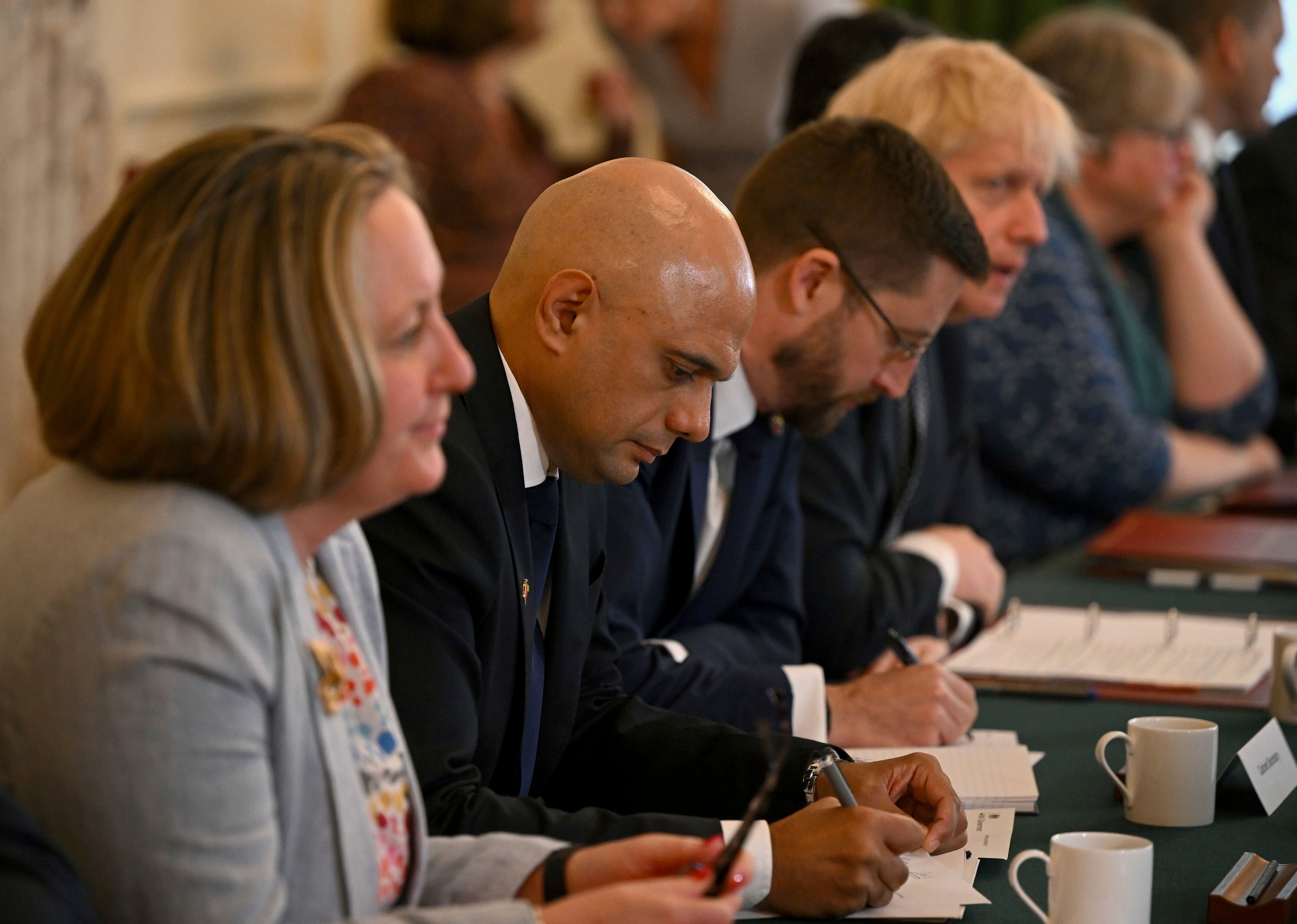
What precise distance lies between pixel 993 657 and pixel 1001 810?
659 millimetres

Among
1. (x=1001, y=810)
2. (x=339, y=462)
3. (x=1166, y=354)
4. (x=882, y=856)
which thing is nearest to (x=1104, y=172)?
(x=1166, y=354)

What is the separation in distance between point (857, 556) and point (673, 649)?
22.6 inches

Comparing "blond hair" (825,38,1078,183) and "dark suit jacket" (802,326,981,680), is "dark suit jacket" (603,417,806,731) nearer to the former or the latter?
"dark suit jacket" (802,326,981,680)

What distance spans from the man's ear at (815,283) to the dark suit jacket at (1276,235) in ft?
9.85

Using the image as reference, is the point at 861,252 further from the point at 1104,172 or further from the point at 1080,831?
the point at 1104,172

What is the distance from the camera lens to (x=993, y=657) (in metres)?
2.19

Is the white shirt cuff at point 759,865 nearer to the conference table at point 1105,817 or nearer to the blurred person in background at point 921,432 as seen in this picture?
the conference table at point 1105,817

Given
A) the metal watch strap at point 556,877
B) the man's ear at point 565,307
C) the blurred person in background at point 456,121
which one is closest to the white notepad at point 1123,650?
the man's ear at point 565,307

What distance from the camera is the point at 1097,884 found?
1.19 m

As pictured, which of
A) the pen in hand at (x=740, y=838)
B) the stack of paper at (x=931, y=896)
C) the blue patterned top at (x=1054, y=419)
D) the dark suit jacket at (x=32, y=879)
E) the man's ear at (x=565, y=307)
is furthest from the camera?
the blue patterned top at (x=1054, y=419)

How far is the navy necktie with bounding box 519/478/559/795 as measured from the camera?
4.91 ft

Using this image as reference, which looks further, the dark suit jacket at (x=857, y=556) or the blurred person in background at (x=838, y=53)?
the blurred person in background at (x=838, y=53)

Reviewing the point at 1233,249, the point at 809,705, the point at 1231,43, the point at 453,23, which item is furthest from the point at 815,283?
the point at 1231,43

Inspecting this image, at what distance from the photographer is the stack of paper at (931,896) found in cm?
126
